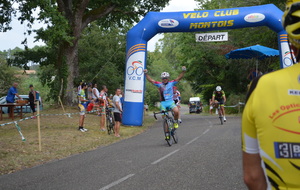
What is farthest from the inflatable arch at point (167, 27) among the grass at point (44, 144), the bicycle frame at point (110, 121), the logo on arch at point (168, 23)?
the bicycle frame at point (110, 121)

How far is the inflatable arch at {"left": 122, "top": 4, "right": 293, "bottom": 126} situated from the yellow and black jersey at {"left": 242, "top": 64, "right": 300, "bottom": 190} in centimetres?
1694

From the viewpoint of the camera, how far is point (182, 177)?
674 centimetres

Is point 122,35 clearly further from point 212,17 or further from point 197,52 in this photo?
point 212,17

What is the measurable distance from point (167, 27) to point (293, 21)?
702 inches

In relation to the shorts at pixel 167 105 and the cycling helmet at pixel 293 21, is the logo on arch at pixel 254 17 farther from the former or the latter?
the cycling helmet at pixel 293 21

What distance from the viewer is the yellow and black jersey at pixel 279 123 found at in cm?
180

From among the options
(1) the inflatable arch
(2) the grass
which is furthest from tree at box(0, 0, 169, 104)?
(2) the grass

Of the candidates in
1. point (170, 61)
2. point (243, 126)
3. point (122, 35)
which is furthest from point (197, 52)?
point (170, 61)

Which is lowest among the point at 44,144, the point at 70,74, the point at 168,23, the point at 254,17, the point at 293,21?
the point at 44,144

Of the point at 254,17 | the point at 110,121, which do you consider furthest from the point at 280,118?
the point at 254,17

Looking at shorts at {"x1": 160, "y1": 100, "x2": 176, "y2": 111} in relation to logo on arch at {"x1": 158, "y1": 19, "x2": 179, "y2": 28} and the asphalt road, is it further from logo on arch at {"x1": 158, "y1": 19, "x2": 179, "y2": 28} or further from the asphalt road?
logo on arch at {"x1": 158, "y1": 19, "x2": 179, "y2": 28}

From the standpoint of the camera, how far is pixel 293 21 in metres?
1.84

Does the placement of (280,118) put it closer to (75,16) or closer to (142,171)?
(142,171)

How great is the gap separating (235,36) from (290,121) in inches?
1390
